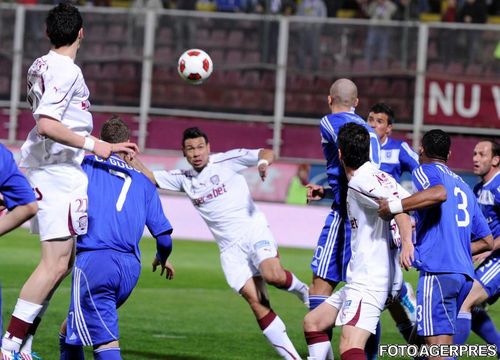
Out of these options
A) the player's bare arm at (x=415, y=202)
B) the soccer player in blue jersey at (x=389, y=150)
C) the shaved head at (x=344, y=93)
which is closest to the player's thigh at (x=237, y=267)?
the soccer player in blue jersey at (x=389, y=150)

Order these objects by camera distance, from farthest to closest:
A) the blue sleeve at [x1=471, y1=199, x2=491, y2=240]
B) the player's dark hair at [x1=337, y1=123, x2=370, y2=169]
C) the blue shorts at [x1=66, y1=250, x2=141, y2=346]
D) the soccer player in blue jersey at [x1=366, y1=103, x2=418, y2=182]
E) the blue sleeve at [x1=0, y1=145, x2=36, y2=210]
→ the soccer player in blue jersey at [x1=366, y1=103, x2=418, y2=182], the blue sleeve at [x1=471, y1=199, x2=491, y2=240], the player's dark hair at [x1=337, y1=123, x2=370, y2=169], the blue shorts at [x1=66, y1=250, x2=141, y2=346], the blue sleeve at [x1=0, y1=145, x2=36, y2=210]

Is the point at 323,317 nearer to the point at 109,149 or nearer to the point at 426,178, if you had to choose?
the point at 426,178

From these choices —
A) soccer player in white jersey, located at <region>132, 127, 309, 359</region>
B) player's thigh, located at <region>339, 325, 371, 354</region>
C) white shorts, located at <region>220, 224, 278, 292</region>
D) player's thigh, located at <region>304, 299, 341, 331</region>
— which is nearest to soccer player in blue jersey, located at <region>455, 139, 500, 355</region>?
soccer player in white jersey, located at <region>132, 127, 309, 359</region>

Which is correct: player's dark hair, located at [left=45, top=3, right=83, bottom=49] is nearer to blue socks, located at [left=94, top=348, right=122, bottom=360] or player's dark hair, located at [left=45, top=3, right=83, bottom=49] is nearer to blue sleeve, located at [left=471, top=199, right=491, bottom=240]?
blue socks, located at [left=94, top=348, right=122, bottom=360]

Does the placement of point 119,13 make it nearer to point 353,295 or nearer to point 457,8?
point 457,8

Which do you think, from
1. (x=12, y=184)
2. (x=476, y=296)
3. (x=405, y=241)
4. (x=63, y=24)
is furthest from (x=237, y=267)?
(x=12, y=184)

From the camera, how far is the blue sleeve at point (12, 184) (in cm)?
628

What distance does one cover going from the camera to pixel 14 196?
6402 millimetres

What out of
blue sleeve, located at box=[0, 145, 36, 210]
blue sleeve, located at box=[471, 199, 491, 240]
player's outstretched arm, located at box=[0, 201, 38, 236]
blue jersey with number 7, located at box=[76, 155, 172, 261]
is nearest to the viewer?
blue sleeve, located at box=[0, 145, 36, 210]

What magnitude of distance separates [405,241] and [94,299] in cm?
207

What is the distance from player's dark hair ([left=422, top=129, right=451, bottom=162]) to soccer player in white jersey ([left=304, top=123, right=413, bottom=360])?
0.76 metres

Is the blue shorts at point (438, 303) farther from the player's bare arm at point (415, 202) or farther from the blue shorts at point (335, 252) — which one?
the blue shorts at point (335, 252)

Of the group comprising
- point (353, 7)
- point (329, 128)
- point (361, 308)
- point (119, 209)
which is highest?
point (353, 7)

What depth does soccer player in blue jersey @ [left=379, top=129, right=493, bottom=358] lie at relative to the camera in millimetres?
7762
